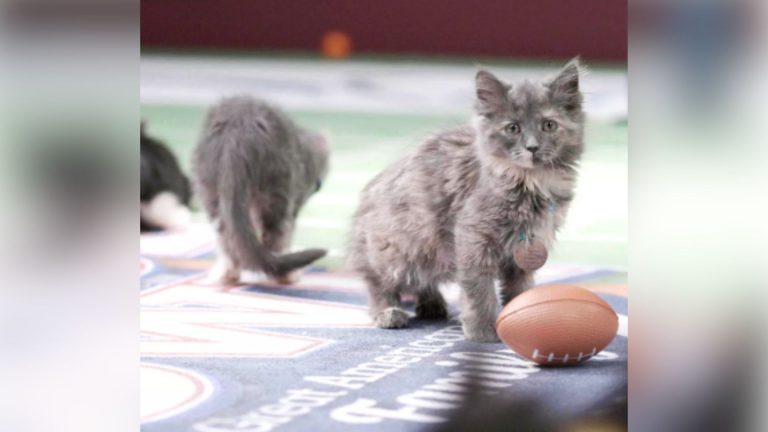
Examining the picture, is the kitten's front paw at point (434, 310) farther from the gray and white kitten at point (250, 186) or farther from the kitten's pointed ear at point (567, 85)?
the kitten's pointed ear at point (567, 85)

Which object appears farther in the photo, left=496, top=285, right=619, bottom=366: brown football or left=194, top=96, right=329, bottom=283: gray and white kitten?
left=194, top=96, right=329, bottom=283: gray and white kitten

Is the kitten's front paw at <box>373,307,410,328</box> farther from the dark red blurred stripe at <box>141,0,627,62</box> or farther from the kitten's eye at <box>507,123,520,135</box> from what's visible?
the dark red blurred stripe at <box>141,0,627,62</box>

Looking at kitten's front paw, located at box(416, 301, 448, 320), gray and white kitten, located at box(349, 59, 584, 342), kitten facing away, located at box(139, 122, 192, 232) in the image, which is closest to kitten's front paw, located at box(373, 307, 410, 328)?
gray and white kitten, located at box(349, 59, 584, 342)

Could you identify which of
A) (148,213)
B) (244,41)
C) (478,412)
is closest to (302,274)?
(148,213)

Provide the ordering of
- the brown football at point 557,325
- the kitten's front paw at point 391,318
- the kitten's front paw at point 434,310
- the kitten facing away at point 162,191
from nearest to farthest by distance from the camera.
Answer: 1. the brown football at point 557,325
2. the kitten's front paw at point 391,318
3. the kitten's front paw at point 434,310
4. the kitten facing away at point 162,191

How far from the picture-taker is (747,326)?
1.89m

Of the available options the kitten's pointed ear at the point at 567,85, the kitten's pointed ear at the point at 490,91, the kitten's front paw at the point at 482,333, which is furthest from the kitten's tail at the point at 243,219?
the kitten's pointed ear at the point at 567,85

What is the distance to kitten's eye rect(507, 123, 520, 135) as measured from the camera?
2.75 meters

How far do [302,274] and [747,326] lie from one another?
1.86m

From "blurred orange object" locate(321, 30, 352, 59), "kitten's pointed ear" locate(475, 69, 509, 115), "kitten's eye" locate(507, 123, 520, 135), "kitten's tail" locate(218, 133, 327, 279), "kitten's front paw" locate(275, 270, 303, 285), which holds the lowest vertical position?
"kitten's front paw" locate(275, 270, 303, 285)

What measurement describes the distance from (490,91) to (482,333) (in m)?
0.62

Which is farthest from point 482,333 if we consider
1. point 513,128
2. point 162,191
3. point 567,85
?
point 162,191


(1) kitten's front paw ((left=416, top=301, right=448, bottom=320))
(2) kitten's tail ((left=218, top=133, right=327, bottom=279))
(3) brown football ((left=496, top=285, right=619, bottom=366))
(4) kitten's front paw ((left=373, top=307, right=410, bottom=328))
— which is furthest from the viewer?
(2) kitten's tail ((left=218, top=133, right=327, bottom=279))

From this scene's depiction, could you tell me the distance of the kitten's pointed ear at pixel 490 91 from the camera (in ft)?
9.05
